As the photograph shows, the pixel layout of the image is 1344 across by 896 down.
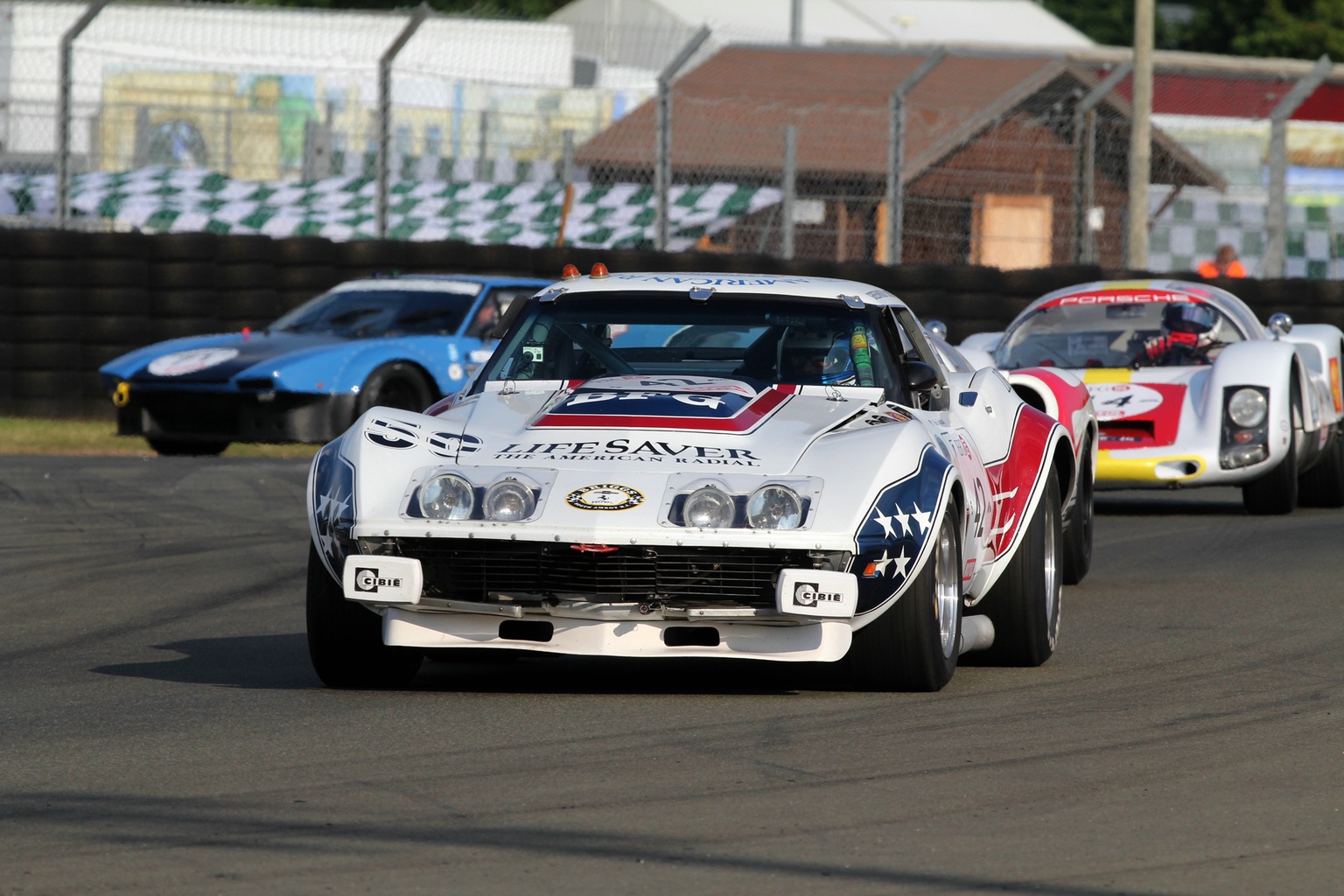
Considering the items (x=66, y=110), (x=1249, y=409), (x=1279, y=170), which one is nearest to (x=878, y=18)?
(x=1279, y=170)

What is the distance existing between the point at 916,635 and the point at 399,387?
838cm

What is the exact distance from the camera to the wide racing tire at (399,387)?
13.6 metres

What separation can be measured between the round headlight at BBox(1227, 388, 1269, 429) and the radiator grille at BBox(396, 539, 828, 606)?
6.66 m

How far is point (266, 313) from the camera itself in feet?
52.7

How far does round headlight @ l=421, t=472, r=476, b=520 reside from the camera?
227 inches

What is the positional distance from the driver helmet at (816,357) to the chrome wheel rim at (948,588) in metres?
0.68

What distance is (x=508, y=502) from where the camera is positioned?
5.74 meters

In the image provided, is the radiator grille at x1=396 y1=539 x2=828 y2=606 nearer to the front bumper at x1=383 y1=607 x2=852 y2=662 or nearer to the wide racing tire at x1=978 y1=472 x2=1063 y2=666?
the front bumper at x1=383 y1=607 x2=852 y2=662

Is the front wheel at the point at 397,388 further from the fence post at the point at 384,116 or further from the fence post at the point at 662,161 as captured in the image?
the fence post at the point at 662,161

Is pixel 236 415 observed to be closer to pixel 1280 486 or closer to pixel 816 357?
pixel 1280 486

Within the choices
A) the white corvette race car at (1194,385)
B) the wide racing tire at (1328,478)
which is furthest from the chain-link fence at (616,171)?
the wide racing tire at (1328,478)

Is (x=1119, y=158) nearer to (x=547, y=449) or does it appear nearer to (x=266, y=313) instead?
(x=266, y=313)

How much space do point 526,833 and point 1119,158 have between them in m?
21.3

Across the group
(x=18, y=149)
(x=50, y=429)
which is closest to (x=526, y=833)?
(x=50, y=429)
